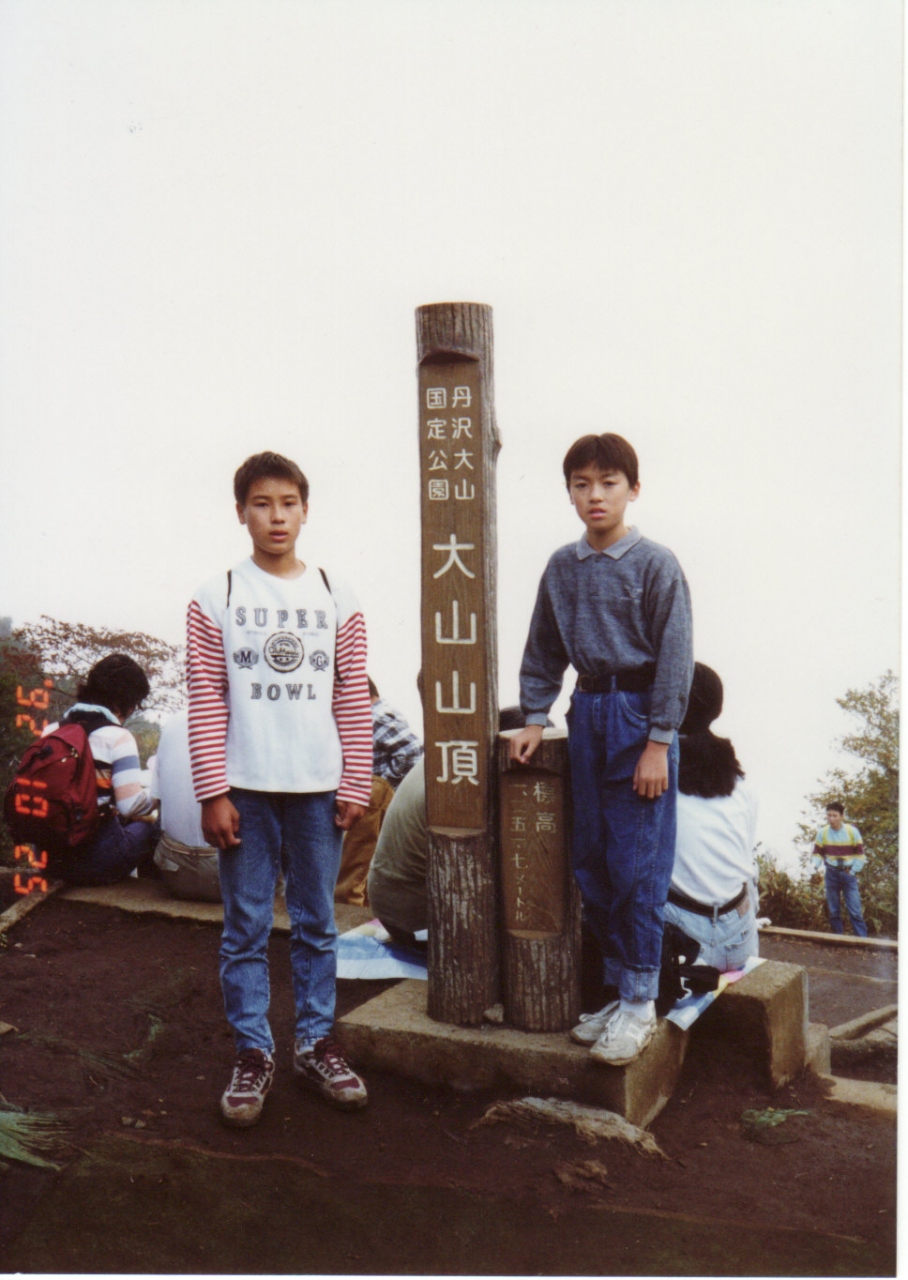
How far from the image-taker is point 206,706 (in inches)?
113

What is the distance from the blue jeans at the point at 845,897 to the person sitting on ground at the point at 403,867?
173 centimetres

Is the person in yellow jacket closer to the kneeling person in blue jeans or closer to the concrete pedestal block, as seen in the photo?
the concrete pedestal block

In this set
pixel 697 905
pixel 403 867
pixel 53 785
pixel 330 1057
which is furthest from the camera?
pixel 53 785

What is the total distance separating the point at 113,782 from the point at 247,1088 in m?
2.11

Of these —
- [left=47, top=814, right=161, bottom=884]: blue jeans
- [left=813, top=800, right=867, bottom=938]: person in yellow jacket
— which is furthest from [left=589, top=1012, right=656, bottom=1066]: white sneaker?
[left=47, top=814, right=161, bottom=884]: blue jeans

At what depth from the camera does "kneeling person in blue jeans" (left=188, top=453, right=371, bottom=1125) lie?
290 cm

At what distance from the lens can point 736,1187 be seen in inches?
112

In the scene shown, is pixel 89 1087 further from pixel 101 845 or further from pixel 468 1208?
pixel 101 845

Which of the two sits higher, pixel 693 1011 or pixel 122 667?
pixel 122 667

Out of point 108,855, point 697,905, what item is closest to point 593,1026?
point 697,905

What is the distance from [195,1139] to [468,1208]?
793mm

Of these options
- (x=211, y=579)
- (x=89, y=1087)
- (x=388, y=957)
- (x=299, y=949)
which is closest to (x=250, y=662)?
(x=211, y=579)

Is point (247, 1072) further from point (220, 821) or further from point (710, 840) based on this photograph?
point (710, 840)

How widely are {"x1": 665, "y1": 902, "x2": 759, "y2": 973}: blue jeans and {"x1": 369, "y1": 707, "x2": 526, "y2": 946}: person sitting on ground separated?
940mm
